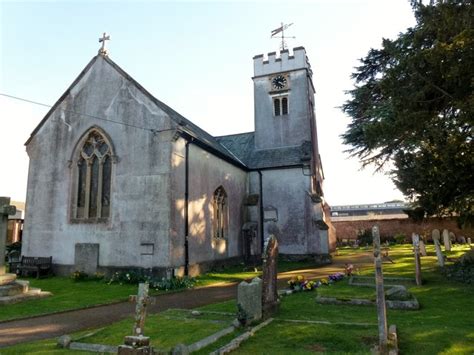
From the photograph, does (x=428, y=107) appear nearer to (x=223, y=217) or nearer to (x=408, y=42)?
(x=408, y=42)

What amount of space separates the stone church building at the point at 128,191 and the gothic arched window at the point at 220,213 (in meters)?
0.06

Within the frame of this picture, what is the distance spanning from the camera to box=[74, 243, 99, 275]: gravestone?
15445 millimetres

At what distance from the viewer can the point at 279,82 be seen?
88.9ft

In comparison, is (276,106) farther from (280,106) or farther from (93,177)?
(93,177)

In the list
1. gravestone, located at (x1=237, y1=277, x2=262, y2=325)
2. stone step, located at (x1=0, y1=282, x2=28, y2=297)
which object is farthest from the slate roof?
gravestone, located at (x1=237, y1=277, x2=262, y2=325)

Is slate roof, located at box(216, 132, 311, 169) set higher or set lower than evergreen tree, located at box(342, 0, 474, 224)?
higher

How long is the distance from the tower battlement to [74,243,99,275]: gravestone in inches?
731

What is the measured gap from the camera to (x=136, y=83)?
644 inches

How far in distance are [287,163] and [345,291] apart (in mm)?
14070

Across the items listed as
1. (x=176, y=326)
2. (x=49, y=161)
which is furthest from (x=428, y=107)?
(x=49, y=161)

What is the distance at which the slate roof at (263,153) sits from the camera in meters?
24.2

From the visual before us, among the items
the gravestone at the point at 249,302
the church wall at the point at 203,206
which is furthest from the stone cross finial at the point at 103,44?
the gravestone at the point at 249,302

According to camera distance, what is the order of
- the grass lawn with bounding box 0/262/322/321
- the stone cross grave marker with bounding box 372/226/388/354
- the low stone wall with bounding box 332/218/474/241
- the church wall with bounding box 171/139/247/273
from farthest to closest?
the low stone wall with bounding box 332/218/474/241
the church wall with bounding box 171/139/247/273
the grass lawn with bounding box 0/262/322/321
the stone cross grave marker with bounding box 372/226/388/354

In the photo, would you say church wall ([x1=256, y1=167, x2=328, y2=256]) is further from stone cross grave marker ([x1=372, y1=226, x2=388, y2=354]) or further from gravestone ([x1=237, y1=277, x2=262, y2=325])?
stone cross grave marker ([x1=372, y1=226, x2=388, y2=354])
